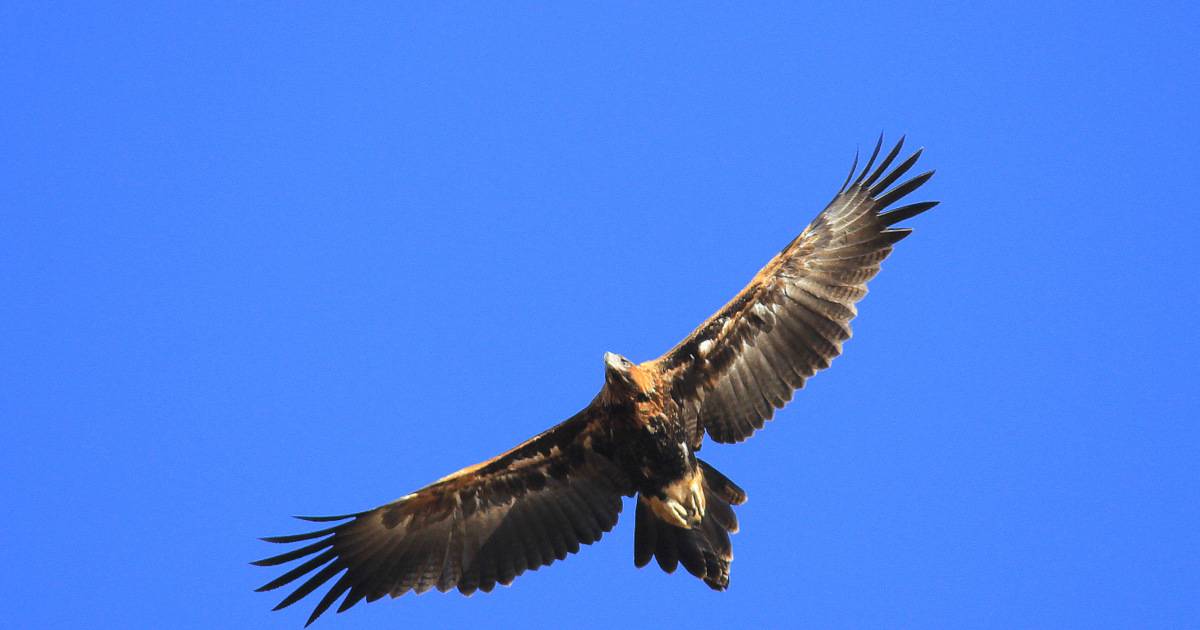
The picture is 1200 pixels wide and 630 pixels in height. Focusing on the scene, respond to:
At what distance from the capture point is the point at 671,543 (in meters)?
13.6

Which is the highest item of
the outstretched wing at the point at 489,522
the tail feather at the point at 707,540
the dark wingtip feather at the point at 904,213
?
the dark wingtip feather at the point at 904,213

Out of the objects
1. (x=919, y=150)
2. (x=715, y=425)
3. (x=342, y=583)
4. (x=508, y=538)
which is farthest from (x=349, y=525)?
(x=919, y=150)

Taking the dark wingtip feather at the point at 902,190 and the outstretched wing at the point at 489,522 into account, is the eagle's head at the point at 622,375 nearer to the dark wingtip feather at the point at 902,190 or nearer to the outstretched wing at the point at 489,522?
the outstretched wing at the point at 489,522

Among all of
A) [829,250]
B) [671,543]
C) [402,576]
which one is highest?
[829,250]

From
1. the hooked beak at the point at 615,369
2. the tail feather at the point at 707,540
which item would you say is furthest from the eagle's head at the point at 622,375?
the tail feather at the point at 707,540

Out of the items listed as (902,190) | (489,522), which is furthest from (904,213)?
(489,522)

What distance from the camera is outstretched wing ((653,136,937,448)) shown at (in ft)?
45.7

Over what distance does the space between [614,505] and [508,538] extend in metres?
1.11

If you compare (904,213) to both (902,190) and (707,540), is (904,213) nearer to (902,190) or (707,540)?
(902,190)

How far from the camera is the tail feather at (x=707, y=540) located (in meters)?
13.5

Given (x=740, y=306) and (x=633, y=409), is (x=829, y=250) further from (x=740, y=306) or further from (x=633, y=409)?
(x=633, y=409)

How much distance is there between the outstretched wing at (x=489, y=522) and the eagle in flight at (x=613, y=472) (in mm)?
10

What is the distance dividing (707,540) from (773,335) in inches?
85.4

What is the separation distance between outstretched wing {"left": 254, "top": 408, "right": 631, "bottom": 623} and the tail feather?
1.83ft
